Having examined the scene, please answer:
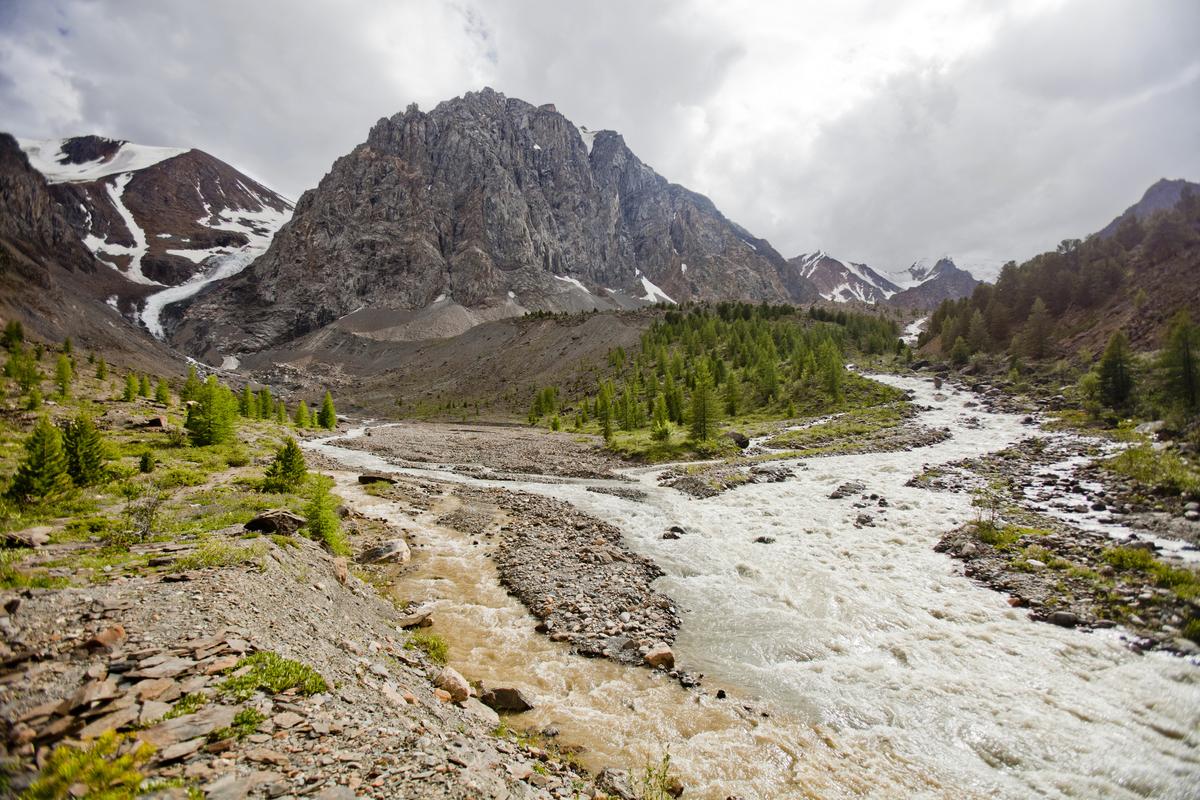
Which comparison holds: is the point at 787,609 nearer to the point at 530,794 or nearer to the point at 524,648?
the point at 524,648

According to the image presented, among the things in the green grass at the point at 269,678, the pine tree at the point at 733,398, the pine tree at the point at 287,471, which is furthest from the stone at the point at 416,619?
the pine tree at the point at 733,398

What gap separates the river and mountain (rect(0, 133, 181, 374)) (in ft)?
339

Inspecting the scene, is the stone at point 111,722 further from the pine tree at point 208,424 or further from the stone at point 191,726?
the pine tree at point 208,424

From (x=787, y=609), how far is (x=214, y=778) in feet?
49.9

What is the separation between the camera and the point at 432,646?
12.1m

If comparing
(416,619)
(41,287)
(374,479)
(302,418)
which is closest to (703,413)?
(374,479)

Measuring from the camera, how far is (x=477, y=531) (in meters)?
23.2

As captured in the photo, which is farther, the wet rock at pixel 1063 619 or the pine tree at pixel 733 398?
the pine tree at pixel 733 398

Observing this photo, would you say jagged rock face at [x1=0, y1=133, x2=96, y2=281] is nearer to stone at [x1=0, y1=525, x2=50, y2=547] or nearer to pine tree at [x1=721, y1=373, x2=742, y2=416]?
stone at [x1=0, y1=525, x2=50, y2=547]

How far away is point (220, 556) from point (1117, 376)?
75.2m

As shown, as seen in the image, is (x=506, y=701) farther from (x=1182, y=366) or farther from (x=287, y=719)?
(x=1182, y=366)

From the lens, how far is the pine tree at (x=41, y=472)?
16844 millimetres

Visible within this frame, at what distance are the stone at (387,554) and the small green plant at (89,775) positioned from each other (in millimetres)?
13806

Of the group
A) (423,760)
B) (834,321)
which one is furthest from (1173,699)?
(834,321)
